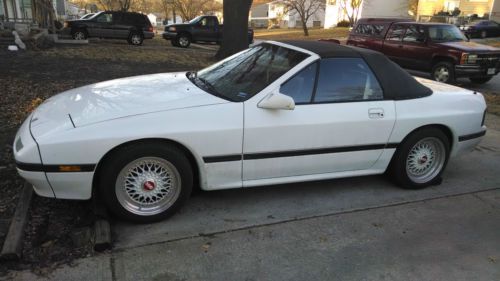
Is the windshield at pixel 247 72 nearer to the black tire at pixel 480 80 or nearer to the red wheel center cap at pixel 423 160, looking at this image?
the red wheel center cap at pixel 423 160

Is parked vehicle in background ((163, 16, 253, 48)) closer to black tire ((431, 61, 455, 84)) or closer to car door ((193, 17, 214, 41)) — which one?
car door ((193, 17, 214, 41))

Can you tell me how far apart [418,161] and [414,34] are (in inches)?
368

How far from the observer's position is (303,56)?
407 cm

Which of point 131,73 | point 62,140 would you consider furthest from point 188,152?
point 131,73

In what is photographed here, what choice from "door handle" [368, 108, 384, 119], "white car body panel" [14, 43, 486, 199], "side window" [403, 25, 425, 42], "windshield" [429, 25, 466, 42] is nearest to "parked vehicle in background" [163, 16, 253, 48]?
"side window" [403, 25, 425, 42]

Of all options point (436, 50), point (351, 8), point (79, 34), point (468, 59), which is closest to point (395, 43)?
point (436, 50)

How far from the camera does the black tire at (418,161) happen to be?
→ 4359 millimetres

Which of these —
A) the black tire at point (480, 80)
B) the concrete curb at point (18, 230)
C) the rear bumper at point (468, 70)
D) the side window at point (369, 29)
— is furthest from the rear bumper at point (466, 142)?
the side window at point (369, 29)

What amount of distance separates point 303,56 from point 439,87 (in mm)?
1837

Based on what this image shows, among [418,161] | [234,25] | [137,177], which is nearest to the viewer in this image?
[137,177]

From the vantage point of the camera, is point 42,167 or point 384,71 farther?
point 384,71

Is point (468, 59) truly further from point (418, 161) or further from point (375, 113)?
point (375, 113)

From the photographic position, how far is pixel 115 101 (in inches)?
145

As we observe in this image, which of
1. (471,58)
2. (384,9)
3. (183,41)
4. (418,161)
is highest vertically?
(384,9)
